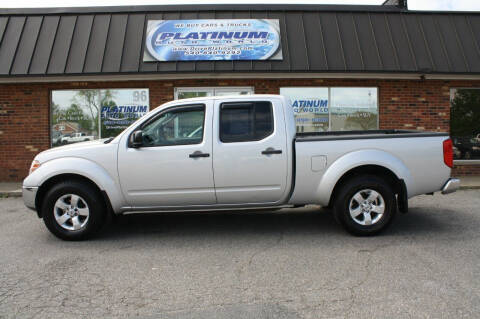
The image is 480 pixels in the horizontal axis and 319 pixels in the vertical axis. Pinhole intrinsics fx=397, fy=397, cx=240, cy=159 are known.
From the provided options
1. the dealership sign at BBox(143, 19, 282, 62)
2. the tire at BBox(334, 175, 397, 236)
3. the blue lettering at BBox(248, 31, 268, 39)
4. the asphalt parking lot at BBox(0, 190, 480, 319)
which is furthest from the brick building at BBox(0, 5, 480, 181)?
the tire at BBox(334, 175, 397, 236)

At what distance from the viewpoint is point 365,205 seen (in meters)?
5.32

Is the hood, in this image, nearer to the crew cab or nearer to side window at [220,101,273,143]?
side window at [220,101,273,143]

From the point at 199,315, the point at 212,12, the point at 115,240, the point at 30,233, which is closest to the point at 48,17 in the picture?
the point at 212,12

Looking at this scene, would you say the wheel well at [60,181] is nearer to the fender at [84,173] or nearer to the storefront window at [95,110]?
the fender at [84,173]

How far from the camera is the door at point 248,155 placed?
17.1 ft

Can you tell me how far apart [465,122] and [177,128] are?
907 centimetres

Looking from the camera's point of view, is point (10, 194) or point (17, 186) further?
point (17, 186)

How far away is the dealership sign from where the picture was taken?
998cm

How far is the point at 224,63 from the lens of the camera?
9891 mm

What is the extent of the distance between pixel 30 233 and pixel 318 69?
23.6ft

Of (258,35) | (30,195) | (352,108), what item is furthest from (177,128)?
(352,108)

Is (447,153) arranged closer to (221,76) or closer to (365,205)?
(365,205)

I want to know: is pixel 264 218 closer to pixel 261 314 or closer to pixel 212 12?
pixel 261 314

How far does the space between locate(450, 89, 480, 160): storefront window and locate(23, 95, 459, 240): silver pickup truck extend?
6.40 metres
